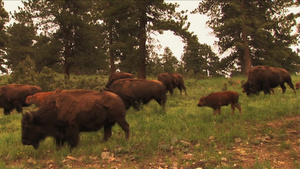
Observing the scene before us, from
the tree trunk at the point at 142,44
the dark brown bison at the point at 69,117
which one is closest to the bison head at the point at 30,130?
the dark brown bison at the point at 69,117

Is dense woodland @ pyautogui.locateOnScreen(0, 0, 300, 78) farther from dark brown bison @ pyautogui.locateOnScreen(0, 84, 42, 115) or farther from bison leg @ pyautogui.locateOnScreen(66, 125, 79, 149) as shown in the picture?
bison leg @ pyautogui.locateOnScreen(66, 125, 79, 149)

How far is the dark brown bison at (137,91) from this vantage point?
9.52 m

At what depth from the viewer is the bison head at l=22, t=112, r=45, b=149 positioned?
5742 millimetres

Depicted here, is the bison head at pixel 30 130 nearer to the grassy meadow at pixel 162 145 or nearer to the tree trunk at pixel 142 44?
the grassy meadow at pixel 162 145

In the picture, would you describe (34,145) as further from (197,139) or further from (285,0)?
(285,0)

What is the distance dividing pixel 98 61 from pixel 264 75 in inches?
762

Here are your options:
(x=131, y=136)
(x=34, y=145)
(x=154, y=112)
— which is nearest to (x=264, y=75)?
(x=154, y=112)

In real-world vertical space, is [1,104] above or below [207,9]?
below

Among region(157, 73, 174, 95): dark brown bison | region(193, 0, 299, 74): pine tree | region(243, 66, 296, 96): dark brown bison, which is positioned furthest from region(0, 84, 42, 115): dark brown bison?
region(193, 0, 299, 74): pine tree

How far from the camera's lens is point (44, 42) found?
26.2m

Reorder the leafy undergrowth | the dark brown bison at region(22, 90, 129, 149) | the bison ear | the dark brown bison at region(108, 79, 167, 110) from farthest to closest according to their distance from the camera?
the dark brown bison at region(108, 79, 167, 110), the dark brown bison at region(22, 90, 129, 149), the bison ear, the leafy undergrowth

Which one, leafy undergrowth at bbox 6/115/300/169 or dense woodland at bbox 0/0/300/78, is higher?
dense woodland at bbox 0/0/300/78

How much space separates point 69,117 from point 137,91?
4.03 meters

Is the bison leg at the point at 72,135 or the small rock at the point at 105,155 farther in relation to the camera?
the bison leg at the point at 72,135
